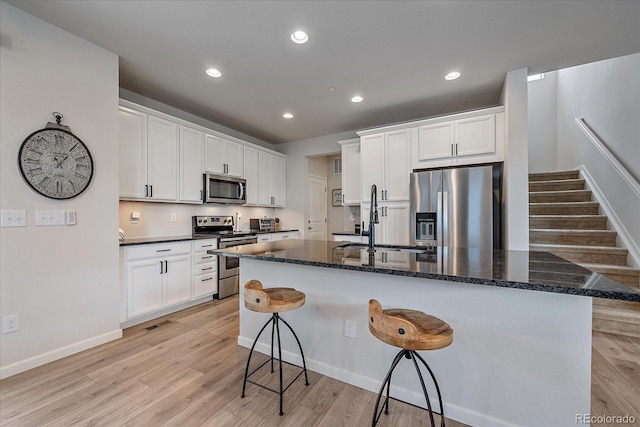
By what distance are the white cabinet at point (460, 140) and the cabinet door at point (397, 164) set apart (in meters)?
0.11

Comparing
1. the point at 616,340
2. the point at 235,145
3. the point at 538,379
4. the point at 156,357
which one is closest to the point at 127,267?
the point at 156,357

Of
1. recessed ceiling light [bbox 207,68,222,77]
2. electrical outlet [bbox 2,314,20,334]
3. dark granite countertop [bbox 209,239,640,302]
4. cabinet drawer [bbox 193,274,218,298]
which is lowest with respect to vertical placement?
cabinet drawer [bbox 193,274,218,298]

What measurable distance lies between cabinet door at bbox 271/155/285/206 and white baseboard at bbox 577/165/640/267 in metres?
4.88

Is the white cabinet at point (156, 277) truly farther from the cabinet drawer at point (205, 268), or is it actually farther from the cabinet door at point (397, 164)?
the cabinet door at point (397, 164)

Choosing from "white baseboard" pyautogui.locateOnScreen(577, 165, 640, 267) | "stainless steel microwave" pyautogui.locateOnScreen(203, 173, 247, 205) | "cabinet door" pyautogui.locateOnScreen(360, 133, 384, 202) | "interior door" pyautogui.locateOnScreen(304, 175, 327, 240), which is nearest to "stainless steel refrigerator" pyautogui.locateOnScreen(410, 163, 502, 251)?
"cabinet door" pyautogui.locateOnScreen(360, 133, 384, 202)

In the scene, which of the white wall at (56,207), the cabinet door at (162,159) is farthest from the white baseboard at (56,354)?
the cabinet door at (162,159)

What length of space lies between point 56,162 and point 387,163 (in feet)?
11.7

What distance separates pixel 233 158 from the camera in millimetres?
4285

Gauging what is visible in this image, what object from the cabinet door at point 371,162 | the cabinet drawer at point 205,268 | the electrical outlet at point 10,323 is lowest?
the electrical outlet at point 10,323

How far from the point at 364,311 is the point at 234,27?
240cm

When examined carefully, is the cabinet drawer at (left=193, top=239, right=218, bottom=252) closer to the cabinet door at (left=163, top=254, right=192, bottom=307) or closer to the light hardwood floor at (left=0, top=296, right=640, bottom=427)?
the cabinet door at (left=163, top=254, right=192, bottom=307)

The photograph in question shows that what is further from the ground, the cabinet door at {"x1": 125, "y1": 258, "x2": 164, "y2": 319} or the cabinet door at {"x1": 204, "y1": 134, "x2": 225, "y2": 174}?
the cabinet door at {"x1": 204, "y1": 134, "x2": 225, "y2": 174}

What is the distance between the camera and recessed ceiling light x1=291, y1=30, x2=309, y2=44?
2221 millimetres

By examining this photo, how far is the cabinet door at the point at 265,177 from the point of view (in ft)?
15.9
